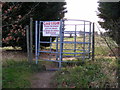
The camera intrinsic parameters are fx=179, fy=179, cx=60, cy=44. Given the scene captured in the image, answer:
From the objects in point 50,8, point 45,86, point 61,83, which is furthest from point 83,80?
point 50,8

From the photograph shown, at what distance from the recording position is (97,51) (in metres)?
9.96

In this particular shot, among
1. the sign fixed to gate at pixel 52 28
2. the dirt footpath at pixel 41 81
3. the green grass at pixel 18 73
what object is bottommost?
the dirt footpath at pixel 41 81

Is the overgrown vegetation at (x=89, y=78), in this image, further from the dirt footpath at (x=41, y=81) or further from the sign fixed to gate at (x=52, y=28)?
the sign fixed to gate at (x=52, y=28)

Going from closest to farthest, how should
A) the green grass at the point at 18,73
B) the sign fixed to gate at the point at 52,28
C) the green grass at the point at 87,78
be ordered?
1. the green grass at the point at 87,78
2. the green grass at the point at 18,73
3. the sign fixed to gate at the point at 52,28

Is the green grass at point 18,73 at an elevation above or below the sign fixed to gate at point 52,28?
below

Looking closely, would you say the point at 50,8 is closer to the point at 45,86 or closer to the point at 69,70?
the point at 69,70

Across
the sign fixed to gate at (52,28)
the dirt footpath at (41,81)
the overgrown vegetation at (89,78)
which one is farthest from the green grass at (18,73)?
the sign fixed to gate at (52,28)

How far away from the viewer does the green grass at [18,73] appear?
506 cm

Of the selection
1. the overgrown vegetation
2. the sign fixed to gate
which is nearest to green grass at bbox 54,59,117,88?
the overgrown vegetation

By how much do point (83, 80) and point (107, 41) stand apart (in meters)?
2.64

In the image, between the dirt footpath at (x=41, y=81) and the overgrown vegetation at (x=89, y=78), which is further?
the dirt footpath at (x=41, y=81)

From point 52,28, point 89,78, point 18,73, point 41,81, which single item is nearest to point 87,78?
point 89,78

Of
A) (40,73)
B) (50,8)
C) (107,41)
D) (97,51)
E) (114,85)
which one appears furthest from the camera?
(50,8)

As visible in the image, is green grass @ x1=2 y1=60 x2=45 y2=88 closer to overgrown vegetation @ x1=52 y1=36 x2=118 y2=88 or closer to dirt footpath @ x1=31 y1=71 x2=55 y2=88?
dirt footpath @ x1=31 y1=71 x2=55 y2=88
